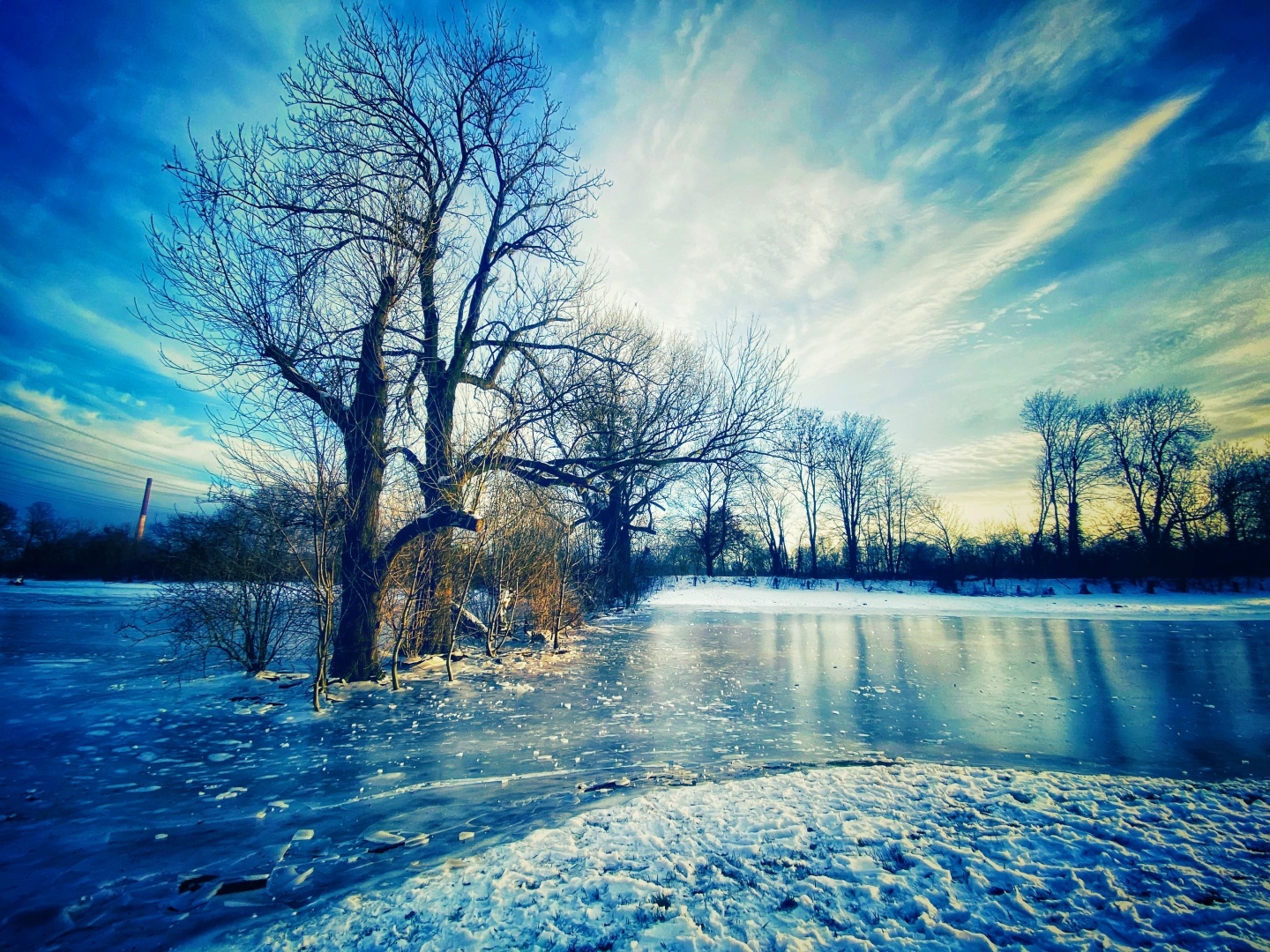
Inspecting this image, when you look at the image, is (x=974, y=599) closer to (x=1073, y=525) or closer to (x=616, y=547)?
(x=1073, y=525)

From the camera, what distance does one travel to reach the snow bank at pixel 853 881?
248cm

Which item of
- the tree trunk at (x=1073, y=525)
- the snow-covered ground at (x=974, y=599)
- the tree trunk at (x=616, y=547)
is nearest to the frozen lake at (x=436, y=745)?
the tree trunk at (x=616, y=547)

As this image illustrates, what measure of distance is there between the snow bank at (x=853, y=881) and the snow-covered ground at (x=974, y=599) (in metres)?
24.1

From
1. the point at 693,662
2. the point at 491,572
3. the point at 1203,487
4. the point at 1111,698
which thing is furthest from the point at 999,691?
the point at 1203,487

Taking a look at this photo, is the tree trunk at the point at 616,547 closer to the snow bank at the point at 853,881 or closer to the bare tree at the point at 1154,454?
the snow bank at the point at 853,881

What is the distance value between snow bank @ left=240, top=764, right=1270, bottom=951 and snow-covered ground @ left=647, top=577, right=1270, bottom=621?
24139 mm

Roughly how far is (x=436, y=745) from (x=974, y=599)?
34.4 meters

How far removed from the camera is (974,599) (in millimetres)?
Result: 31266

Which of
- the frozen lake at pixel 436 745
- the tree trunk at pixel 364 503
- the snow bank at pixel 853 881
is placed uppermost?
the tree trunk at pixel 364 503

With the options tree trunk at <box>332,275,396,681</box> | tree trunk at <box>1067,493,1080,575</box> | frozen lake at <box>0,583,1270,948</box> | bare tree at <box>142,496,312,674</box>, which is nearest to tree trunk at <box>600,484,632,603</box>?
frozen lake at <box>0,583,1270,948</box>

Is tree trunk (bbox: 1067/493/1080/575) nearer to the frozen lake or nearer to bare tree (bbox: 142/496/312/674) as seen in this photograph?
the frozen lake

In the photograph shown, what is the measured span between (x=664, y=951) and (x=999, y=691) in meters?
8.43

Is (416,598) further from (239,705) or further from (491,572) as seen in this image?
(239,705)

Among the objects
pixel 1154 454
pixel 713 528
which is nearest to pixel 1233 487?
pixel 1154 454
